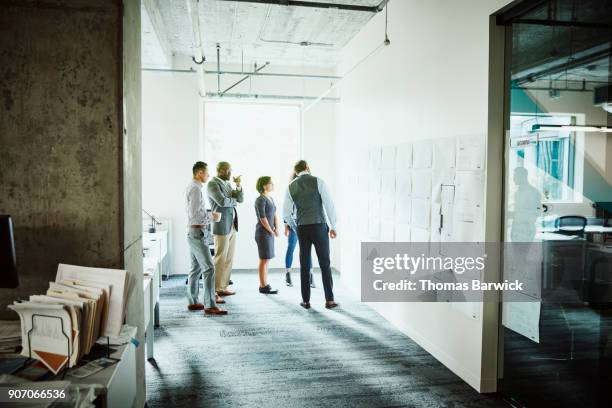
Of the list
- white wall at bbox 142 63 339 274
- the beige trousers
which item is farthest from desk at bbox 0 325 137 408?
white wall at bbox 142 63 339 274

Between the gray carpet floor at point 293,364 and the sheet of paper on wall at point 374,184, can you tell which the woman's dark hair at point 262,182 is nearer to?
the sheet of paper on wall at point 374,184

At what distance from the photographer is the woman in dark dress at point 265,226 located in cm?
590

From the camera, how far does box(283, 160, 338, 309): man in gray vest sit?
17.0ft

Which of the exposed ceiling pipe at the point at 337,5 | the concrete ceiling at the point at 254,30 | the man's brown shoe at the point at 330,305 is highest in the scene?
the concrete ceiling at the point at 254,30

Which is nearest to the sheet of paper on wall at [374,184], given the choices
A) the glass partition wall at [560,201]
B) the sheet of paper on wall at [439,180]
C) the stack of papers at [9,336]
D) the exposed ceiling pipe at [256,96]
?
the sheet of paper on wall at [439,180]

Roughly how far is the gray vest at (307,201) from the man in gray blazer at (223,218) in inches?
31.8

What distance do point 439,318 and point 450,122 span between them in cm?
165

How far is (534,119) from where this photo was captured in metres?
2.80

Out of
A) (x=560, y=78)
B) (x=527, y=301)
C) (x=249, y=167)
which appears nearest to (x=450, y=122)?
(x=560, y=78)

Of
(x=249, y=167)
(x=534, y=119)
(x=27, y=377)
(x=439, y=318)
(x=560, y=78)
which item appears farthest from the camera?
(x=249, y=167)

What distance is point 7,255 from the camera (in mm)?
1820

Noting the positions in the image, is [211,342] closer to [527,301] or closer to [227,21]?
[527,301]

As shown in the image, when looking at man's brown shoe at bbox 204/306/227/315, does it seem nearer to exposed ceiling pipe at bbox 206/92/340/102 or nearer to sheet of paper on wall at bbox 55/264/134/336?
sheet of paper on wall at bbox 55/264/134/336

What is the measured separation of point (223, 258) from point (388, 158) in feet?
7.69
